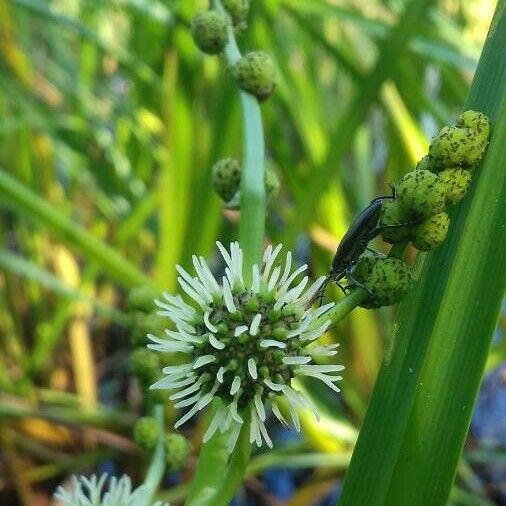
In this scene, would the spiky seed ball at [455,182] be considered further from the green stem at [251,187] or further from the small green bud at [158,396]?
the small green bud at [158,396]

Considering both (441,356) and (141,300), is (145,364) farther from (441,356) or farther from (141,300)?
(441,356)

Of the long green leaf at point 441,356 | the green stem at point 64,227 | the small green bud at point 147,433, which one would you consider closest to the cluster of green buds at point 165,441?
the small green bud at point 147,433

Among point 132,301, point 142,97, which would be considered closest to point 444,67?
point 142,97

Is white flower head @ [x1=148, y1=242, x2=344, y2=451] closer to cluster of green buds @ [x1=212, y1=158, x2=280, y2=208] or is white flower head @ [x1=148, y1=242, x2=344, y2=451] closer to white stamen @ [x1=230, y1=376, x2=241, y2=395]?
white stamen @ [x1=230, y1=376, x2=241, y2=395]

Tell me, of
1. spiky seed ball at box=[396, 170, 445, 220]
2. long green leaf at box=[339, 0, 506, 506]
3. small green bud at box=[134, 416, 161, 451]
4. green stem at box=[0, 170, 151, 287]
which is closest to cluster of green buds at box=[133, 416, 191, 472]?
small green bud at box=[134, 416, 161, 451]

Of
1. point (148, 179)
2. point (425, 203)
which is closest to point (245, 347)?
point (425, 203)

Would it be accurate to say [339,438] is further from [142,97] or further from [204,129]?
Result: [142,97]

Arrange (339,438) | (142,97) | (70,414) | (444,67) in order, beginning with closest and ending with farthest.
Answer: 1. (339,438)
2. (70,414)
3. (444,67)
4. (142,97)
